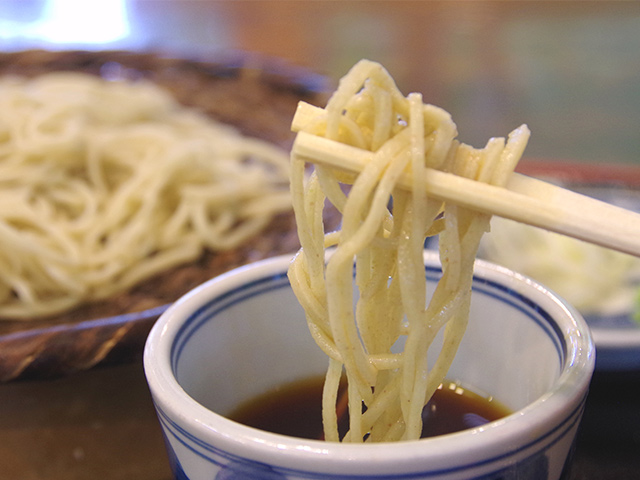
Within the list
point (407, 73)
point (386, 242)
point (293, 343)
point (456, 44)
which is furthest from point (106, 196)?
point (456, 44)

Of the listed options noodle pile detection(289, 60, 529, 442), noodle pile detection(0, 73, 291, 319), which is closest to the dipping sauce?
noodle pile detection(289, 60, 529, 442)

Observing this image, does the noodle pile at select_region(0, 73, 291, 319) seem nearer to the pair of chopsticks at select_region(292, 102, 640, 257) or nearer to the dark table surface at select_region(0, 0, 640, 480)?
the dark table surface at select_region(0, 0, 640, 480)

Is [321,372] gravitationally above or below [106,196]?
above

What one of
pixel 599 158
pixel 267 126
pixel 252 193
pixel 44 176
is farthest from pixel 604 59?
pixel 44 176

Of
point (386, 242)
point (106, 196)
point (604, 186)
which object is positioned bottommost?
point (106, 196)

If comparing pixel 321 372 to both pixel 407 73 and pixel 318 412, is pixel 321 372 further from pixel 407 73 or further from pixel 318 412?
pixel 407 73
